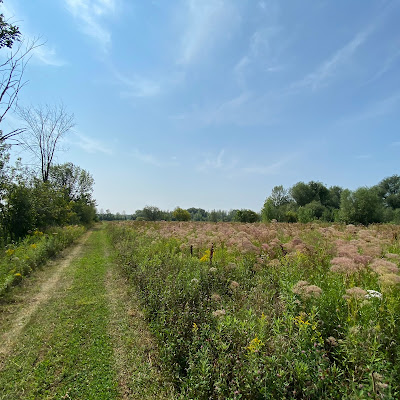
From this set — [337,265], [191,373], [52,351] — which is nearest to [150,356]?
[191,373]

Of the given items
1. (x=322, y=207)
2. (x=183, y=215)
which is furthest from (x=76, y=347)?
(x=322, y=207)

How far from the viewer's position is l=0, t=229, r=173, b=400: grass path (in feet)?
11.0

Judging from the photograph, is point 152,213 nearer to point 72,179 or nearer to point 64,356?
point 72,179

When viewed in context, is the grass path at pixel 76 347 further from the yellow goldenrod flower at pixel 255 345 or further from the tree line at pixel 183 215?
the tree line at pixel 183 215

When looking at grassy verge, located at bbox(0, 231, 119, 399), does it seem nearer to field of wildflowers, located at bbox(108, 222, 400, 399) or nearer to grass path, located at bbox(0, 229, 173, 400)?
grass path, located at bbox(0, 229, 173, 400)

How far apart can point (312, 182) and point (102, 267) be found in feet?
252

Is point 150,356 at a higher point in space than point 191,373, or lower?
lower

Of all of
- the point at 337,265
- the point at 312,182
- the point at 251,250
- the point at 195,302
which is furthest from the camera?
the point at 312,182

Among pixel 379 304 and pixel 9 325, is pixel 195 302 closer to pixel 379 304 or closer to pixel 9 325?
pixel 379 304

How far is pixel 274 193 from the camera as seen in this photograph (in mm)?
82625

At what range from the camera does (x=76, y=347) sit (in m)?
4.30

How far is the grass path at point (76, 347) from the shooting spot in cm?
334

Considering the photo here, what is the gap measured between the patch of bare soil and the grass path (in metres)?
0.02

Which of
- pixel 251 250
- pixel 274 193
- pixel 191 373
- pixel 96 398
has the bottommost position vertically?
pixel 96 398
